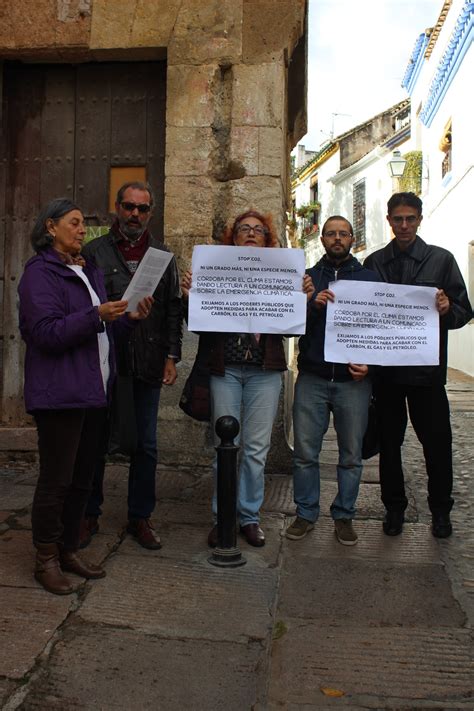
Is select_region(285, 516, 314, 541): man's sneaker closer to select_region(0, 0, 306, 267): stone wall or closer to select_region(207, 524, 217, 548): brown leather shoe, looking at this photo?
select_region(207, 524, 217, 548): brown leather shoe

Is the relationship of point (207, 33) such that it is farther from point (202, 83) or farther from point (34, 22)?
point (34, 22)

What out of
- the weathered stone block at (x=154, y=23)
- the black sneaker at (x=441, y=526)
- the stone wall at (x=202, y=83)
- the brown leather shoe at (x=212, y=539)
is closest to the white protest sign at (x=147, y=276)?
the brown leather shoe at (x=212, y=539)

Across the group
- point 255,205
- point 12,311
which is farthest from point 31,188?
point 255,205

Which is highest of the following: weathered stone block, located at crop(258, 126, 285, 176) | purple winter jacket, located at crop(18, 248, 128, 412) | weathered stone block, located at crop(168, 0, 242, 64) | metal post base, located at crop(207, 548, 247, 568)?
weathered stone block, located at crop(168, 0, 242, 64)

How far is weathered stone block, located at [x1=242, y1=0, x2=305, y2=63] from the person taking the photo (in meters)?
5.19

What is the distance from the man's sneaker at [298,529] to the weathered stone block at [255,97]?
287 centimetres

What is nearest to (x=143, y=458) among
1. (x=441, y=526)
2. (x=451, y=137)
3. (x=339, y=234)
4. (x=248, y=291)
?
(x=248, y=291)

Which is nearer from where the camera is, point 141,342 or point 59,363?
point 59,363

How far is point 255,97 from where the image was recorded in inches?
204

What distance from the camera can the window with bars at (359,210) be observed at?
1214 inches

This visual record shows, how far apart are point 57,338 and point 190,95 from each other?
116 inches

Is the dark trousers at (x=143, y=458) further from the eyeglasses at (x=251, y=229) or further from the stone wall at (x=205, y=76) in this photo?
the stone wall at (x=205, y=76)

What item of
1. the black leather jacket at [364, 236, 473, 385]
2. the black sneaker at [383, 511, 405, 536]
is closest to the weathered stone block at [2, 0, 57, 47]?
the black leather jacket at [364, 236, 473, 385]

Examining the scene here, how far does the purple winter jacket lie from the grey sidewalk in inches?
34.1
